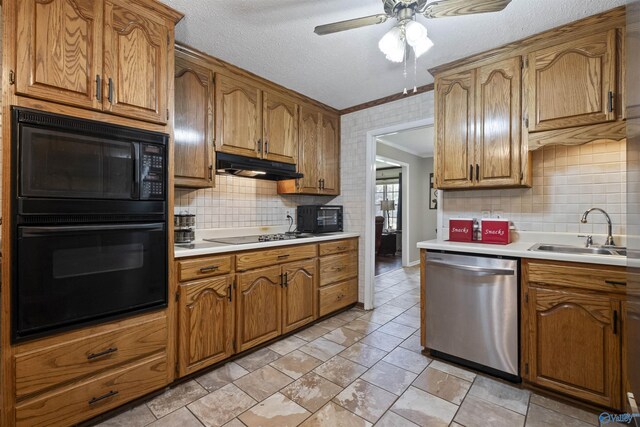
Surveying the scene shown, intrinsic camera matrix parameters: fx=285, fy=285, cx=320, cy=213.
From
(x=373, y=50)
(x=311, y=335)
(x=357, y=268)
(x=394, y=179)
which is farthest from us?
(x=394, y=179)

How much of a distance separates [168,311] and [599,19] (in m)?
3.35

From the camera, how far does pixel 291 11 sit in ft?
5.93

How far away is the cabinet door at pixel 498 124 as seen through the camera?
216cm

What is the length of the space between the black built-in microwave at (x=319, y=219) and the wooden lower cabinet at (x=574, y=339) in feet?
6.32

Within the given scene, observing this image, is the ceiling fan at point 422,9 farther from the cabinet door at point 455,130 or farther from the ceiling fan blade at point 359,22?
the cabinet door at point 455,130

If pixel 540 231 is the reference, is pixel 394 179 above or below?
above

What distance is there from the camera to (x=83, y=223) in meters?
1.50

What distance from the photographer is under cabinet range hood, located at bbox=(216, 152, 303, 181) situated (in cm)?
241

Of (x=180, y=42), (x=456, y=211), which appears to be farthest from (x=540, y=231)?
(x=180, y=42)

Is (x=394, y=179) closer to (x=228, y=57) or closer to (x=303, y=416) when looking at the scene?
(x=228, y=57)

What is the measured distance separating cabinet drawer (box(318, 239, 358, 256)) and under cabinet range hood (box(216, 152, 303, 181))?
2.63ft

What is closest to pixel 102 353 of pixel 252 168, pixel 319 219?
pixel 252 168

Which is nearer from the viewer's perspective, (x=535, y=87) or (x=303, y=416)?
(x=303, y=416)

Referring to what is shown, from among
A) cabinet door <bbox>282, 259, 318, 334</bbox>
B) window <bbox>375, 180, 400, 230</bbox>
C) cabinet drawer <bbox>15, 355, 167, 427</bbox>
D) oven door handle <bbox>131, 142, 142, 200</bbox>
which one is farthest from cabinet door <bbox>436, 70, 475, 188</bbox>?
window <bbox>375, 180, 400, 230</bbox>
